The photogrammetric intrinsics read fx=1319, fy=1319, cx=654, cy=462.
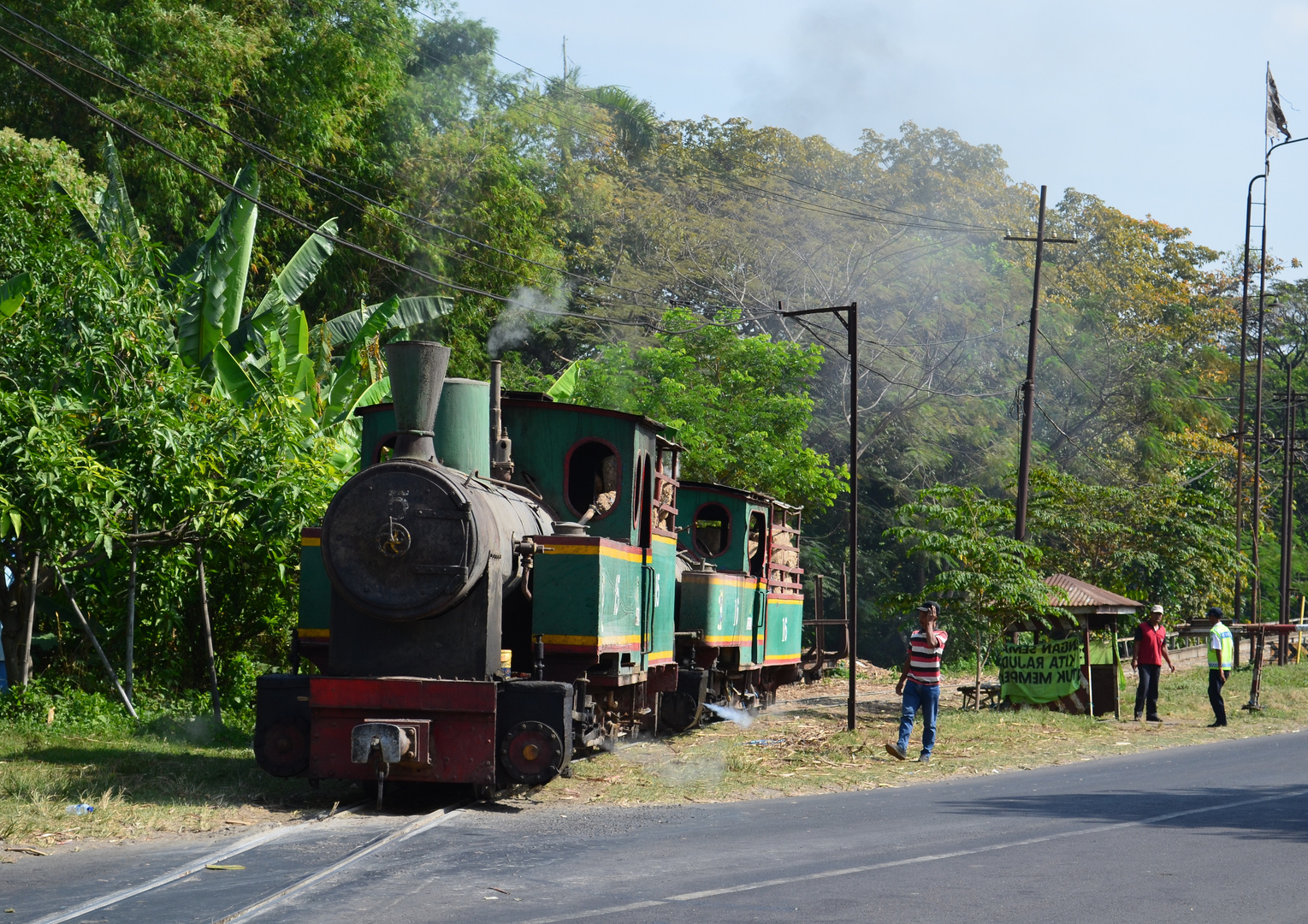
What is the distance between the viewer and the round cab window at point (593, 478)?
35.0 feet

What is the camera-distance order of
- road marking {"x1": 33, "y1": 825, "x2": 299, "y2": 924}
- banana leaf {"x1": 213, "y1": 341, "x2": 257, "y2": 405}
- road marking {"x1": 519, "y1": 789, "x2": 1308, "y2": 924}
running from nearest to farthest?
road marking {"x1": 33, "y1": 825, "x2": 299, "y2": 924} < road marking {"x1": 519, "y1": 789, "x2": 1308, "y2": 924} < banana leaf {"x1": 213, "y1": 341, "x2": 257, "y2": 405}

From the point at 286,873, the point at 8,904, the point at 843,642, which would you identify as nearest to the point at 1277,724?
the point at 843,642

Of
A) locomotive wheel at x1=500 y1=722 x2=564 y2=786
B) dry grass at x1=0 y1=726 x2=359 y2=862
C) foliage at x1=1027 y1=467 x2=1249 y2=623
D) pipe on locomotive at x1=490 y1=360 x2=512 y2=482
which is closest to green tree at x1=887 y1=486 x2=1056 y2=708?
foliage at x1=1027 y1=467 x2=1249 y2=623

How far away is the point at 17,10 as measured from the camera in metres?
21.3

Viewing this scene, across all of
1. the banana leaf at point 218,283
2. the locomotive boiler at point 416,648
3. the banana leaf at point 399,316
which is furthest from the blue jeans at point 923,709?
the banana leaf at point 399,316

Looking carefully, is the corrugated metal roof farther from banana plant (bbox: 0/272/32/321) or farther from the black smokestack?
banana plant (bbox: 0/272/32/321)

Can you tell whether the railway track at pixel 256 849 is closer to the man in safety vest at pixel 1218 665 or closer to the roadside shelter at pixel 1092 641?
the roadside shelter at pixel 1092 641

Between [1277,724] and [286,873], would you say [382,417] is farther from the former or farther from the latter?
[1277,724]

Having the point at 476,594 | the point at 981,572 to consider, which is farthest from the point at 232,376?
the point at 981,572

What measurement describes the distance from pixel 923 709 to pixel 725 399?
48.0 ft

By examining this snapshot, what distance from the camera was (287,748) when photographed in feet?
29.5

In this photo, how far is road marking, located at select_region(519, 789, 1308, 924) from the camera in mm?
5781

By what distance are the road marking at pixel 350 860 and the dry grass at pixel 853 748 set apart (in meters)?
0.95

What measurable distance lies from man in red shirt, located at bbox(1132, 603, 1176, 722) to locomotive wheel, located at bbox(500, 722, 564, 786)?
10513mm
